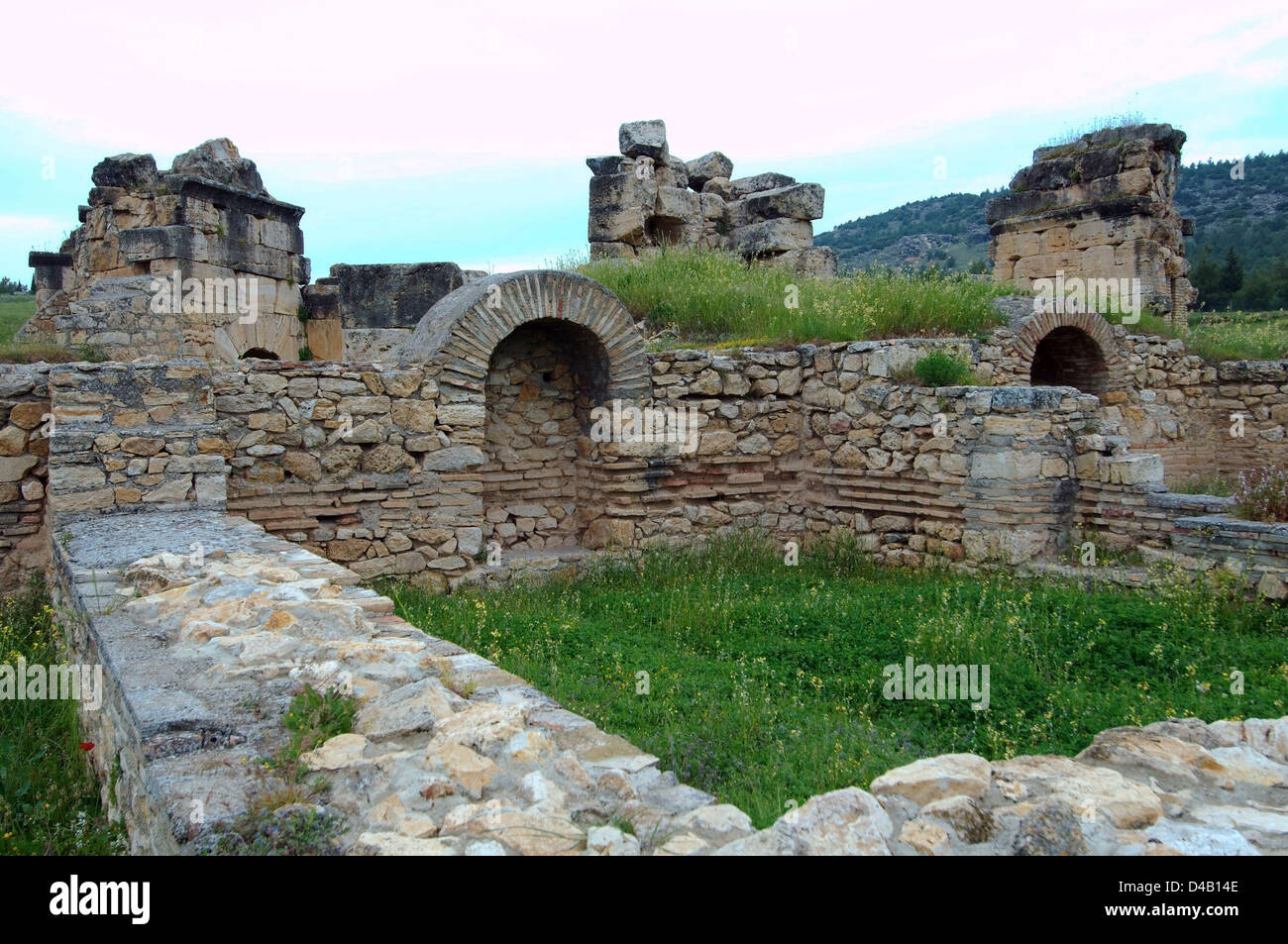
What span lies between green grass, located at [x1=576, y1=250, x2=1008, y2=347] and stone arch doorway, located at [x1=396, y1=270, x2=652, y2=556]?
3.21ft

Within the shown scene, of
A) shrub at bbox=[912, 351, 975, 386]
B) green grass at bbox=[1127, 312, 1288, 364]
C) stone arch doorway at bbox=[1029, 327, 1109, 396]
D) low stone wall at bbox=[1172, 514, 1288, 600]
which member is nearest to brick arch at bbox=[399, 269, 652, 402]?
shrub at bbox=[912, 351, 975, 386]

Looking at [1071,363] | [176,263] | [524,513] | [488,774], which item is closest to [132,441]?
[524,513]

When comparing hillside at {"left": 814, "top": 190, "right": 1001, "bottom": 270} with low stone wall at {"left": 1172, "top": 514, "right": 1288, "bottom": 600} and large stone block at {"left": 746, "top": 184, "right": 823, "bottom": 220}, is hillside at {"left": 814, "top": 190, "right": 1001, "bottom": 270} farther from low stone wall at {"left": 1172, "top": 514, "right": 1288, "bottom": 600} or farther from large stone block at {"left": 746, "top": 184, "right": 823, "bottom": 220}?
low stone wall at {"left": 1172, "top": 514, "right": 1288, "bottom": 600}

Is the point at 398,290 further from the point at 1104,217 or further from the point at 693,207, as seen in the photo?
the point at 1104,217

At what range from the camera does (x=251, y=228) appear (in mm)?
12234

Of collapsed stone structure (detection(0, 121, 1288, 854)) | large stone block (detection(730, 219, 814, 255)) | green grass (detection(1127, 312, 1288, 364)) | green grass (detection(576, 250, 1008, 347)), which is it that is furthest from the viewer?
large stone block (detection(730, 219, 814, 255))

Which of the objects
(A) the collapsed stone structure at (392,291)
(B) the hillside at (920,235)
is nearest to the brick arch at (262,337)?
(A) the collapsed stone structure at (392,291)

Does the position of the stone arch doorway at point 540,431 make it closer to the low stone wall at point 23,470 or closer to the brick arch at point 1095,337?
the low stone wall at point 23,470

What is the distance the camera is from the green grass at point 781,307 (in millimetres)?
9086

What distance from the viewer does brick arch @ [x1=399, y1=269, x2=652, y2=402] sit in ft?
24.1

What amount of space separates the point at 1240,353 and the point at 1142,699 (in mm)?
10030

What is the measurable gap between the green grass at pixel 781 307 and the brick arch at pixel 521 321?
898 millimetres
